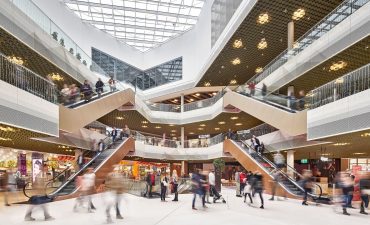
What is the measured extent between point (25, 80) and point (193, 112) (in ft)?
83.4

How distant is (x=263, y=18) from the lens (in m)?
20.6

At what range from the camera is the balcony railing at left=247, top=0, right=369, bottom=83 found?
16.1m

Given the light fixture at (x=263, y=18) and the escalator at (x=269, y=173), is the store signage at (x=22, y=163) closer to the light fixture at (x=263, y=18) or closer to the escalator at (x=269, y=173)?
the escalator at (x=269, y=173)

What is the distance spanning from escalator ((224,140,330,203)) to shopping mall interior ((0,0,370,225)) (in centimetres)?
11

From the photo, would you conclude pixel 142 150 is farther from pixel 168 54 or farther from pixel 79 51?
pixel 168 54

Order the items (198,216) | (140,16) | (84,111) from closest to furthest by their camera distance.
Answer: (198,216), (84,111), (140,16)

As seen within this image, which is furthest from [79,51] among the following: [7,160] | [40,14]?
[7,160]

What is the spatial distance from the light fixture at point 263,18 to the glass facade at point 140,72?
74.9ft

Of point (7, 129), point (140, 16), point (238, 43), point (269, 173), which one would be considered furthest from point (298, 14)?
point (140, 16)

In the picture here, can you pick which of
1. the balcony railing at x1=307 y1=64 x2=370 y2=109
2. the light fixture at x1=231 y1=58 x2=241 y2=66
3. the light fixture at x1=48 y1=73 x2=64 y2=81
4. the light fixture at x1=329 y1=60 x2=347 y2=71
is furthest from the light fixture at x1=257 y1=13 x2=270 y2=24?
the light fixture at x1=48 y1=73 x2=64 y2=81

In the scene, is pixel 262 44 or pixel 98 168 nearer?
pixel 98 168

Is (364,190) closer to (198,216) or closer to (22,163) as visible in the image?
(198,216)

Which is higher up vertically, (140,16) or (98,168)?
(140,16)

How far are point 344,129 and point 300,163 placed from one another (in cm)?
2500
